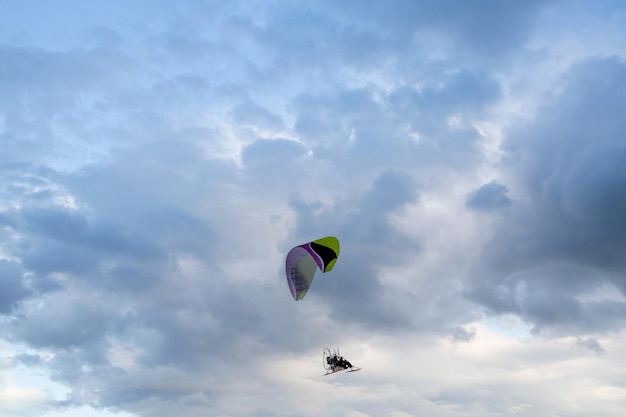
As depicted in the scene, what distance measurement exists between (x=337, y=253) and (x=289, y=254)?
8.07 meters

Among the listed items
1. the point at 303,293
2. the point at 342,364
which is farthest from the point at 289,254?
the point at 342,364

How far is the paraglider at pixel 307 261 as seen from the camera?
130500 mm

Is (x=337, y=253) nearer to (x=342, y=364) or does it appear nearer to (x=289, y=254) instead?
(x=289, y=254)

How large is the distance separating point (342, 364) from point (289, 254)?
19.7 metres

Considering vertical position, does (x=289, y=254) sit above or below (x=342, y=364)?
above

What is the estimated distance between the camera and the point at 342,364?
13262cm

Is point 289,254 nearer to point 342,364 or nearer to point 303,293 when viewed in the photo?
point 303,293

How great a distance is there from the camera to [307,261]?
132 m

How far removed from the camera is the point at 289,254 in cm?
13100

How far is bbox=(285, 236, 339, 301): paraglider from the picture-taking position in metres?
130

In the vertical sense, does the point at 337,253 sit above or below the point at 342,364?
above

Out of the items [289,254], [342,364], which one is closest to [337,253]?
[289,254]

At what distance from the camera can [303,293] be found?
130 m

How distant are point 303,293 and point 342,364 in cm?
1337
